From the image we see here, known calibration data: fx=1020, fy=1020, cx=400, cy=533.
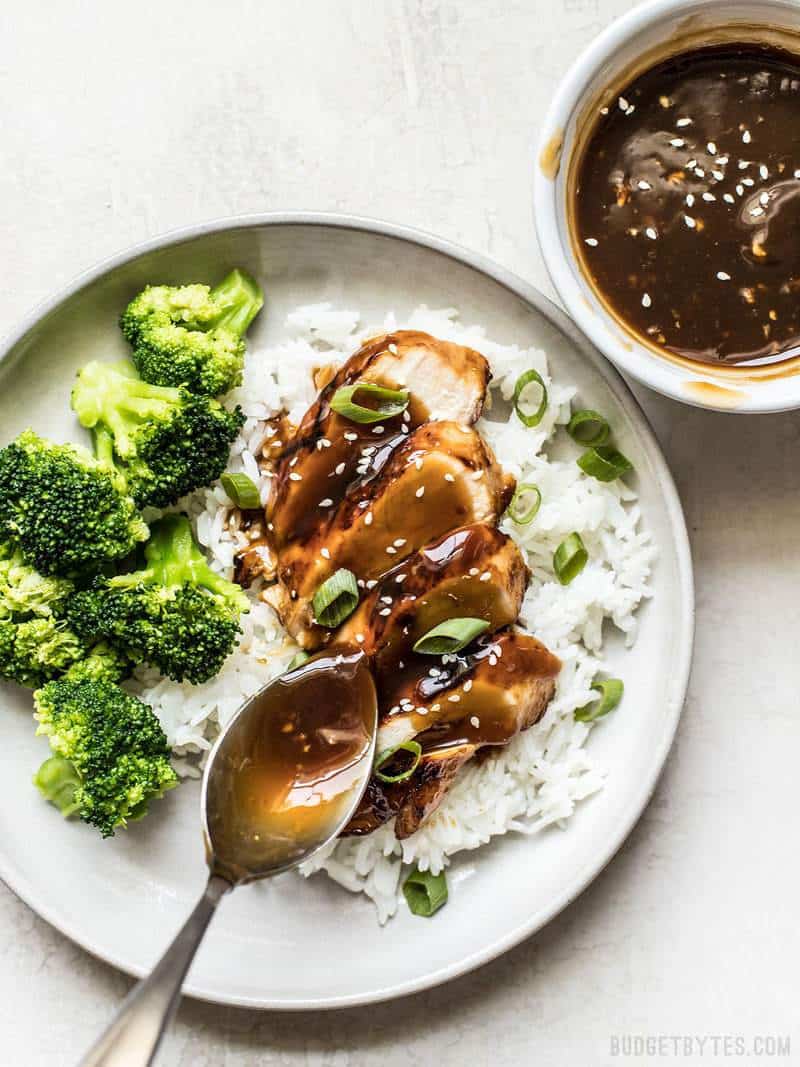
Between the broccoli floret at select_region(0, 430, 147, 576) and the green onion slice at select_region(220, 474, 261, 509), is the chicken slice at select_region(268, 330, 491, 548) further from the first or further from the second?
the broccoli floret at select_region(0, 430, 147, 576)

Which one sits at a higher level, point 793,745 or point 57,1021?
point 57,1021

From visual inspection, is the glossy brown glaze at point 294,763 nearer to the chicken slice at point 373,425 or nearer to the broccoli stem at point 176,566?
the broccoli stem at point 176,566

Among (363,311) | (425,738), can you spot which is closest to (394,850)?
(425,738)

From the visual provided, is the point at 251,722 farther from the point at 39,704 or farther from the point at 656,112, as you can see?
the point at 656,112

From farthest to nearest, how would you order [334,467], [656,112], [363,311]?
[363,311], [334,467], [656,112]

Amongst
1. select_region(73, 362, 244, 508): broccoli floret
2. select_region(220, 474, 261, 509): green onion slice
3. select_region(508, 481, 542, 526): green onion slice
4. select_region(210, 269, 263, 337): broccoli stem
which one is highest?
select_region(210, 269, 263, 337): broccoli stem

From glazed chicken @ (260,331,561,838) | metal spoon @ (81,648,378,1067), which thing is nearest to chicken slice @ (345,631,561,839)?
glazed chicken @ (260,331,561,838)

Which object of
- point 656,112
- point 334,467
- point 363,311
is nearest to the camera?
point 656,112
